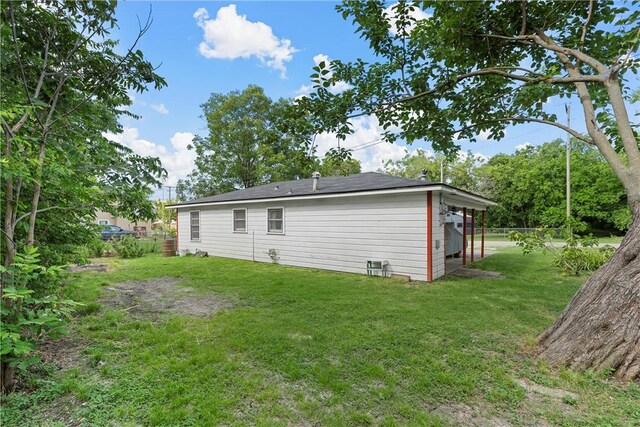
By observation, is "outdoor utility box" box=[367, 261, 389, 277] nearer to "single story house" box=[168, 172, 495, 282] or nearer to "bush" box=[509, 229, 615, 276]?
"single story house" box=[168, 172, 495, 282]

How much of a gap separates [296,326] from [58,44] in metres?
3.91

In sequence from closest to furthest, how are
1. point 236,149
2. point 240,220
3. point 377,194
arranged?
point 377,194, point 240,220, point 236,149

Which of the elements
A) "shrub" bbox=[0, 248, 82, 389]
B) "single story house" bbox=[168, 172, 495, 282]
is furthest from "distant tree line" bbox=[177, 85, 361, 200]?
"shrub" bbox=[0, 248, 82, 389]

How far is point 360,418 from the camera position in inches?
84.2

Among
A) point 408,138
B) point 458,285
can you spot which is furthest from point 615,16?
point 458,285

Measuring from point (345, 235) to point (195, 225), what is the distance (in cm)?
748

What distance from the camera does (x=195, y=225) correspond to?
1264 centimetres

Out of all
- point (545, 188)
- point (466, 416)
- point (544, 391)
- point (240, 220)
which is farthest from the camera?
point (545, 188)

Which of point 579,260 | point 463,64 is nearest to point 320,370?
point 463,64

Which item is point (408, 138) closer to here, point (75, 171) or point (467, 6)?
point (467, 6)

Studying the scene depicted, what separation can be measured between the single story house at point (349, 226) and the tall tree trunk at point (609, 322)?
12.7 ft

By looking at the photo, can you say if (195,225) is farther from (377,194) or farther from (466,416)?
(466,416)

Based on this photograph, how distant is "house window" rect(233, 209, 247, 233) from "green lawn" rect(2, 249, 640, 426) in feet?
19.0

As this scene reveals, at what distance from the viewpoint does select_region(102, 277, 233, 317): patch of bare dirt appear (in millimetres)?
4719
